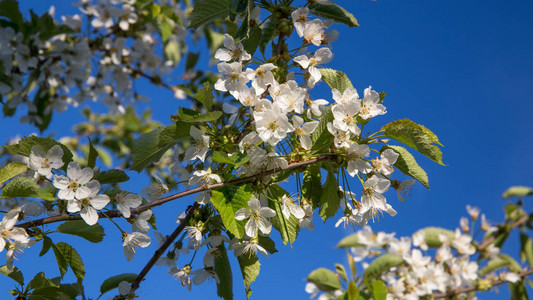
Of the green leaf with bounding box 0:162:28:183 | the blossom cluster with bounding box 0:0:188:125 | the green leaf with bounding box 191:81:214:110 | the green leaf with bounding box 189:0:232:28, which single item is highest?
the blossom cluster with bounding box 0:0:188:125

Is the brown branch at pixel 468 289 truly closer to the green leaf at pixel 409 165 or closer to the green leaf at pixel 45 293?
the green leaf at pixel 409 165

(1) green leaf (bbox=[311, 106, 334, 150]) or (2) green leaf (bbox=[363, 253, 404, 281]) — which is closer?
(1) green leaf (bbox=[311, 106, 334, 150])

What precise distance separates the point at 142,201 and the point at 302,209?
0.68 meters

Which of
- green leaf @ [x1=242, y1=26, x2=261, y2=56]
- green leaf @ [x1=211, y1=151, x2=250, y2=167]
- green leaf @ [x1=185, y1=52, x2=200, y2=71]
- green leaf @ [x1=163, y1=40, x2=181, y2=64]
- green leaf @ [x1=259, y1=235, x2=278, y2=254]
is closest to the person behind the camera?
green leaf @ [x1=211, y1=151, x2=250, y2=167]

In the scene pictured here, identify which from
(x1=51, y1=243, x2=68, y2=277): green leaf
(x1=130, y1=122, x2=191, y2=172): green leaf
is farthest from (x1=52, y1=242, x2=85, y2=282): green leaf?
(x1=130, y1=122, x2=191, y2=172): green leaf

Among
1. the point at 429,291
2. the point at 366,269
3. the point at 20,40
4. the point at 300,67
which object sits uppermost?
the point at 20,40

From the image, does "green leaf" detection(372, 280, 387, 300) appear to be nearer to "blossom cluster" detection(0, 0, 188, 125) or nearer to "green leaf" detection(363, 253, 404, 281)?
"green leaf" detection(363, 253, 404, 281)

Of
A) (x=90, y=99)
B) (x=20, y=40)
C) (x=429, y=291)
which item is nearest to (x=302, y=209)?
(x=429, y=291)

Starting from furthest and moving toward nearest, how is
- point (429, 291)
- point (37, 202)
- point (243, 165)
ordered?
1. point (429, 291)
2. point (37, 202)
3. point (243, 165)

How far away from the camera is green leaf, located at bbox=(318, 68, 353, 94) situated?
75.0 inches

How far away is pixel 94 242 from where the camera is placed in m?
1.92

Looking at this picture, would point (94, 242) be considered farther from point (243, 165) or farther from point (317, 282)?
point (317, 282)

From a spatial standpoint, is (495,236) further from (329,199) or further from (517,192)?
(329,199)

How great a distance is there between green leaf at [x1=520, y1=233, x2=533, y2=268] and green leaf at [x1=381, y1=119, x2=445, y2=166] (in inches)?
46.6
